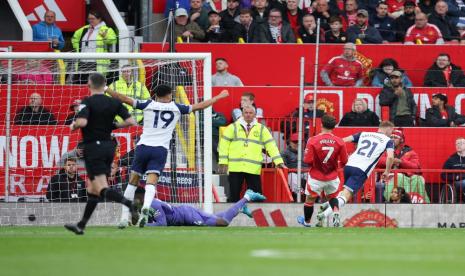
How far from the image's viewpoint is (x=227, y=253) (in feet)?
41.5

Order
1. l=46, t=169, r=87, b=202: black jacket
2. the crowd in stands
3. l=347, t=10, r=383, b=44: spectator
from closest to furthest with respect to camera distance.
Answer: l=46, t=169, r=87, b=202: black jacket < the crowd in stands < l=347, t=10, r=383, b=44: spectator

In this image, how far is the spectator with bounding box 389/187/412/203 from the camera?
23156mm

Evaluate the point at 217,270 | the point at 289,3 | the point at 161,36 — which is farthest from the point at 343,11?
the point at 217,270

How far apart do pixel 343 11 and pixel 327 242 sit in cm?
Answer: 1329

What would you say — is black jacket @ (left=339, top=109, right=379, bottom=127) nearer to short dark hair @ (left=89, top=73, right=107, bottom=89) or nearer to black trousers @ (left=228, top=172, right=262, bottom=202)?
black trousers @ (left=228, top=172, right=262, bottom=202)

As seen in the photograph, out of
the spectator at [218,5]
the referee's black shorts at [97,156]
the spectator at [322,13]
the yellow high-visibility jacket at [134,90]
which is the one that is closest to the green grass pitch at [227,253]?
the referee's black shorts at [97,156]

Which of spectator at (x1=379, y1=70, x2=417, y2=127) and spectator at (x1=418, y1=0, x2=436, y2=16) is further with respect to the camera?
spectator at (x1=418, y1=0, x2=436, y2=16)

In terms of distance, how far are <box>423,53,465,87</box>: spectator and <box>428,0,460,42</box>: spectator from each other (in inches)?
66.0

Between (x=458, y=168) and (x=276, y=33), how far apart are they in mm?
4748

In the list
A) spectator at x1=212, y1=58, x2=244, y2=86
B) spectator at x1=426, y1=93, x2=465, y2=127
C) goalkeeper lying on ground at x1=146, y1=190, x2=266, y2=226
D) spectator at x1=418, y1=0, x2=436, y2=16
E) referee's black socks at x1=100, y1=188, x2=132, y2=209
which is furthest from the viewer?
spectator at x1=418, y1=0, x2=436, y2=16

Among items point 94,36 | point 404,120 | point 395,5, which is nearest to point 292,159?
point 404,120

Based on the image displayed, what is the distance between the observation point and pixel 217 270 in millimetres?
10844

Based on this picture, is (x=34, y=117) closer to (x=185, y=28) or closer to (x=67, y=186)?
(x=67, y=186)

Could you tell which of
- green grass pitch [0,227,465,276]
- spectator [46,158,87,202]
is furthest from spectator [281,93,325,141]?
green grass pitch [0,227,465,276]
